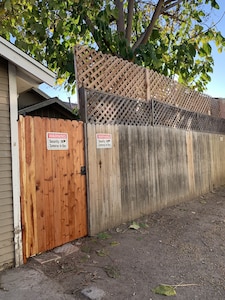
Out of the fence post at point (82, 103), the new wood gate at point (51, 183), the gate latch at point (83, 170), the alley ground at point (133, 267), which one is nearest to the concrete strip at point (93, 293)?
the alley ground at point (133, 267)

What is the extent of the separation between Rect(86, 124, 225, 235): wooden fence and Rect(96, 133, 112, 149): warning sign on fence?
55mm

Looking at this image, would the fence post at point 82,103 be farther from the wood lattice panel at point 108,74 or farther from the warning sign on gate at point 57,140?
the warning sign on gate at point 57,140

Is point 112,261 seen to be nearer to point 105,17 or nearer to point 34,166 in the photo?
point 34,166

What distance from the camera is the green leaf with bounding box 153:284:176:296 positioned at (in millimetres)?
2619

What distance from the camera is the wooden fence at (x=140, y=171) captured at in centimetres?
437

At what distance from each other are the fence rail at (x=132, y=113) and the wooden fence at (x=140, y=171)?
0.47 feet

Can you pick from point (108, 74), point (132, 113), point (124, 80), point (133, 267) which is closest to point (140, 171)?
point (132, 113)

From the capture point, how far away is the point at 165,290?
2.68 m

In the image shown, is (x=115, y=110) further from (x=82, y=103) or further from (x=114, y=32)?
(x=114, y=32)

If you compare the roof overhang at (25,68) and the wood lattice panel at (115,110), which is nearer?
the roof overhang at (25,68)

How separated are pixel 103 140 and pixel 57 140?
94cm

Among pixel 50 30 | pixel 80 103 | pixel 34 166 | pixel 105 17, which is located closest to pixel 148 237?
pixel 34 166

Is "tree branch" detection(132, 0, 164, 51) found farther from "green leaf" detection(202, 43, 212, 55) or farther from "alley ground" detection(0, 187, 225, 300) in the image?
"alley ground" detection(0, 187, 225, 300)

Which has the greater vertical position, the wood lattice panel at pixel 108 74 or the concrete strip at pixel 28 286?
the wood lattice panel at pixel 108 74
